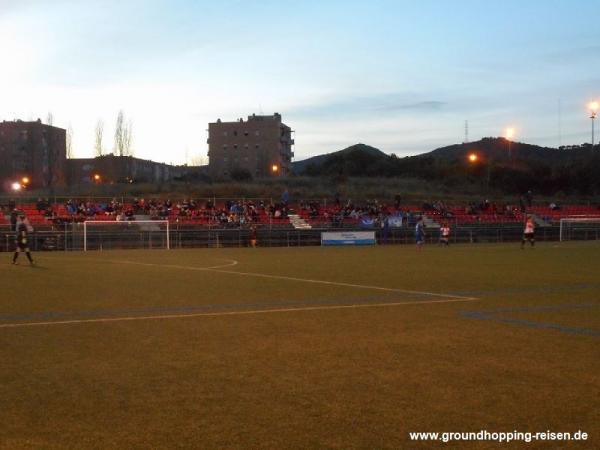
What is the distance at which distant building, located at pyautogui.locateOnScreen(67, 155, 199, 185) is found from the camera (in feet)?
270

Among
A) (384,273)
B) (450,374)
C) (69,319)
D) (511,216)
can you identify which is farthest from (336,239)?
(450,374)

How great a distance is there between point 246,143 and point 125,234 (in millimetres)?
67755

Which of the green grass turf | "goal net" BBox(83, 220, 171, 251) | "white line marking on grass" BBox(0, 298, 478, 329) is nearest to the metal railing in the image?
"goal net" BBox(83, 220, 171, 251)

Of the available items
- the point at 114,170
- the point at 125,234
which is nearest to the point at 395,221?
the point at 125,234

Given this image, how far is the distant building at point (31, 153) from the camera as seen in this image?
8250 centimetres

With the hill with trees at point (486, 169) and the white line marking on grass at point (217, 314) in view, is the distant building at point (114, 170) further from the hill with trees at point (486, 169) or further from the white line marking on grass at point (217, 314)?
the white line marking on grass at point (217, 314)

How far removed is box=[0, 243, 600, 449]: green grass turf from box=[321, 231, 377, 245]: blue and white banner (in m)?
29.1

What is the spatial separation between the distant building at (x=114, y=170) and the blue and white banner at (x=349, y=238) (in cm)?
3939

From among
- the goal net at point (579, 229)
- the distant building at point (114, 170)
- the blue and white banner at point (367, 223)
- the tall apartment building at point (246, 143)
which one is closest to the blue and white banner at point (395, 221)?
the blue and white banner at point (367, 223)

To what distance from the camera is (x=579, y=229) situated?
52.4 meters

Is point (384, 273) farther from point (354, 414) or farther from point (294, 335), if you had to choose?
point (354, 414)

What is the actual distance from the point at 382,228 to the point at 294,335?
1489 inches

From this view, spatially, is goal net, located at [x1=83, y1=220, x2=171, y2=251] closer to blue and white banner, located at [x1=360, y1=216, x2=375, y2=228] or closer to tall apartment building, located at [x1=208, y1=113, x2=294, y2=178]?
blue and white banner, located at [x1=360, y1=216, x2=375, y2=228]

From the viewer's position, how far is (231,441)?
5449mm
